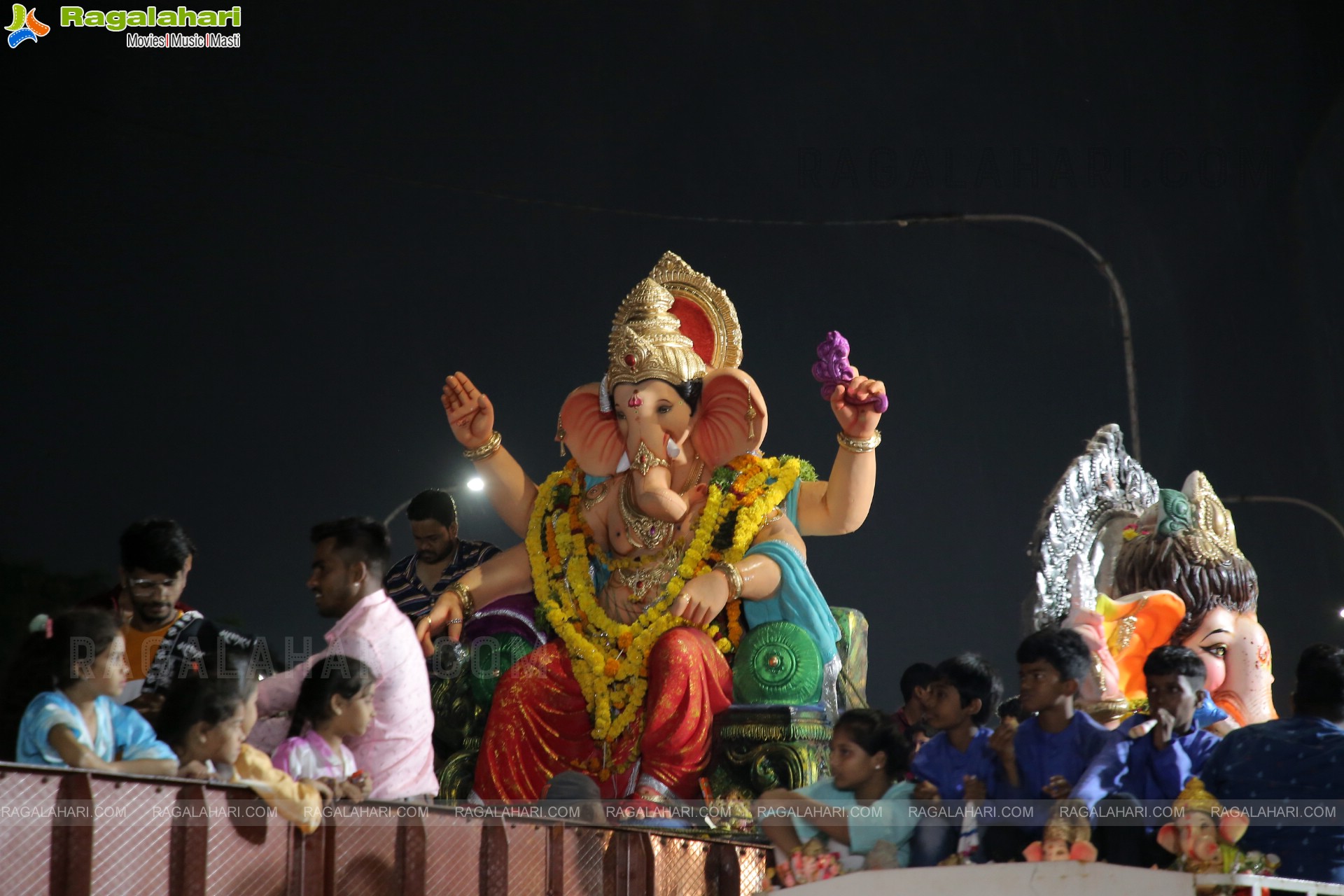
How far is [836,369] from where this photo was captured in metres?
4.83

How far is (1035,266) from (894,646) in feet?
7.26

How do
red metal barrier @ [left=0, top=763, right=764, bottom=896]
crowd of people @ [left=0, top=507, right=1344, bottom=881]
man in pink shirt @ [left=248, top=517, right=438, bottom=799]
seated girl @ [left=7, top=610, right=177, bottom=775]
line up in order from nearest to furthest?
red metal barrier @ [left=0, top=763, right=764, bottom=896]
seated girl @ [left=7, top=610, right=177, bottom=775]
crowd of people @ [left=0, top=507, right=1344, bottom=881]
man in pink shirt @ [left=248, top=517, right=438, bottom=799]

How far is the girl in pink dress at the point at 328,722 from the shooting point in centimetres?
324

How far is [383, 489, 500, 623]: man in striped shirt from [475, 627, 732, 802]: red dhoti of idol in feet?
1.76

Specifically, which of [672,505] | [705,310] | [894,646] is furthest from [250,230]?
[894,646]

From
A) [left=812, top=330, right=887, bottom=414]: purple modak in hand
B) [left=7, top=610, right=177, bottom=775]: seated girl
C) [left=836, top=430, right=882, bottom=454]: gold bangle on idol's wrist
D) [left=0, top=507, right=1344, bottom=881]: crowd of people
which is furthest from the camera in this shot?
[left=836, top=430, right=882, bottom=454]: gold bangle on idol's wrist

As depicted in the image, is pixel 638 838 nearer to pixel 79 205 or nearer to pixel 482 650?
Result: pixel 482 650

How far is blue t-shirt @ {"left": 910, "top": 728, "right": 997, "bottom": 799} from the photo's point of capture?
372cm

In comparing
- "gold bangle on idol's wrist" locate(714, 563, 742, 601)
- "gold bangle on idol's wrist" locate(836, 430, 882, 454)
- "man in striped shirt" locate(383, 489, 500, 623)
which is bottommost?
"gold bangle on idol's wrist" locate(714, 563, 742, 601)

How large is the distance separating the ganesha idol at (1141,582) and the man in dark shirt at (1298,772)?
5.04ft

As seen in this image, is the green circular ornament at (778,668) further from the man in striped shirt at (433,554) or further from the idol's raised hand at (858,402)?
the man in striped shirt at (433,554)

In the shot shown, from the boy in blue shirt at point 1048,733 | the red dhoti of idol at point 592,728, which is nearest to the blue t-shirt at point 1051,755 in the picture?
the boy in blue shirt at point 1048,733

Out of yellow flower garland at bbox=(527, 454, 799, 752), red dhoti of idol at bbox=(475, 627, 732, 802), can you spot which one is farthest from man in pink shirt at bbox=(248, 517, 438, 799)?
yellow flower garland at bbox=(527, 454, 799, 752)

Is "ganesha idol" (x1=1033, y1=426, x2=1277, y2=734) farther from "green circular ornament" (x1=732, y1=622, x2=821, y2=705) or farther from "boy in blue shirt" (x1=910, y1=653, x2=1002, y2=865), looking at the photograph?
"boy in blue shirt" (x1=910, y1=653, x2=1002, y2=865)
